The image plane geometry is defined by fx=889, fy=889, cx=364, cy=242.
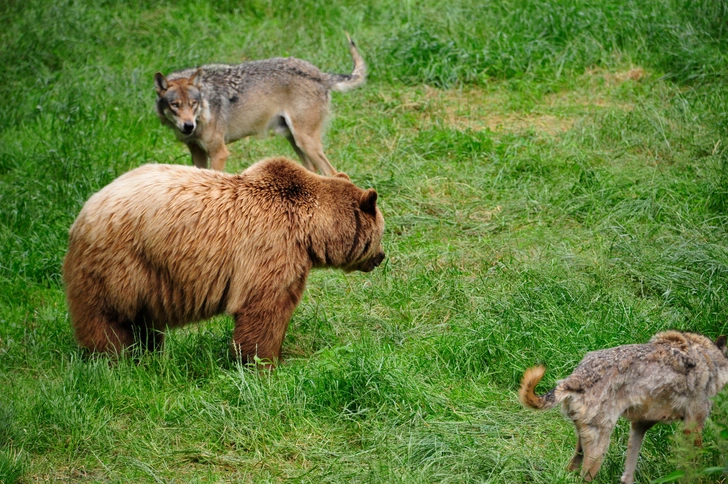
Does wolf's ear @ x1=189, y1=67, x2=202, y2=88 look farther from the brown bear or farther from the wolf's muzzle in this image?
the brown bear

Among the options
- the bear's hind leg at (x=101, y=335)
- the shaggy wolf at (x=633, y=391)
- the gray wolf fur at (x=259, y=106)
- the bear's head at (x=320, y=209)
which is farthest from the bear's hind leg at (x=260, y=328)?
the gray wolf fur at (x=259, y=106)

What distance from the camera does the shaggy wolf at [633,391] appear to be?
461cm

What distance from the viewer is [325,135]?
1080cm

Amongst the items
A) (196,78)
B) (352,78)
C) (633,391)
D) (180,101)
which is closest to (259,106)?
(196,78)

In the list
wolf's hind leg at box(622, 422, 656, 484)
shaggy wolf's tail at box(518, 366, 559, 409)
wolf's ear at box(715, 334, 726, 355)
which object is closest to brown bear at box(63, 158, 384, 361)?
shaggy wolf's tail at box(518, 366, 559, 409)

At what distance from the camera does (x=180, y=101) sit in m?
9.61

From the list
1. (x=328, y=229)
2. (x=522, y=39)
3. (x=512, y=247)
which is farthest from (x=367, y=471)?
(x=522, y=39)

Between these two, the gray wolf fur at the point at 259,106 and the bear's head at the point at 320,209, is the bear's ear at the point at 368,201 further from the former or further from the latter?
the gray wolf fur at the point at 259,106

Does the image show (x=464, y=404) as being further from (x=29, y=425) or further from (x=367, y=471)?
(x=29, y=425)

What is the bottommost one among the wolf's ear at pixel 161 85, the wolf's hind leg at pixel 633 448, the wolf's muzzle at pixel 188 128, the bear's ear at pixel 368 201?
the wolf's hind leg at pixel 633 448

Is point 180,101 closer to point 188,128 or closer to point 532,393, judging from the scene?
point 188,128

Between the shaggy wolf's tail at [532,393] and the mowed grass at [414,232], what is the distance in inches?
21.2

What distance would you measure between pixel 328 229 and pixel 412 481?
7.54 feet

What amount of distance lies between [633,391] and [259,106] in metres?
6.54
